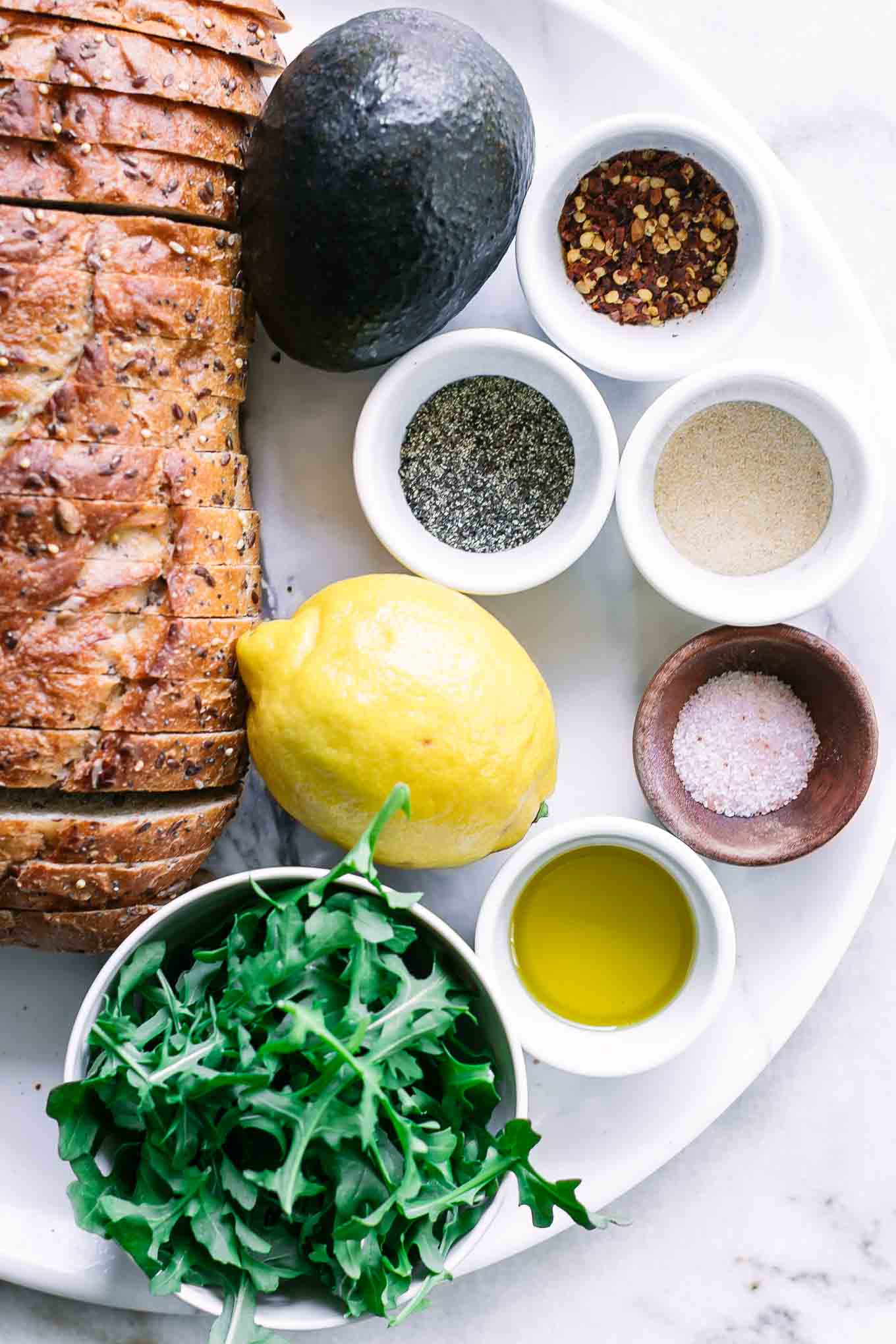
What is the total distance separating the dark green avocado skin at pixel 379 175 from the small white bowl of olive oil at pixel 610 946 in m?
0.67

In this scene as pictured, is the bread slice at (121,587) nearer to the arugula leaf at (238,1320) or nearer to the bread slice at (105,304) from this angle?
the bread slice at (105,304)

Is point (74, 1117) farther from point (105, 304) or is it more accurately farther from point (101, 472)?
point (105, 304)

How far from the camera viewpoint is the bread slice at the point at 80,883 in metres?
1.43

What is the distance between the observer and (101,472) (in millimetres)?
1359

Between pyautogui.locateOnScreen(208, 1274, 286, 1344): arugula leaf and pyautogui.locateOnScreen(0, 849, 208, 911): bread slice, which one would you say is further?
pyautogui.locateOnScreen(0, 849, 208, 911): bread slice

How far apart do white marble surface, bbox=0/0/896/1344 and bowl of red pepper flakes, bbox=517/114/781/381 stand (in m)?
0.22

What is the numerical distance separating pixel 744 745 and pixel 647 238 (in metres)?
0.67

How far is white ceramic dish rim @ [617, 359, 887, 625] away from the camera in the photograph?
1.57 meters

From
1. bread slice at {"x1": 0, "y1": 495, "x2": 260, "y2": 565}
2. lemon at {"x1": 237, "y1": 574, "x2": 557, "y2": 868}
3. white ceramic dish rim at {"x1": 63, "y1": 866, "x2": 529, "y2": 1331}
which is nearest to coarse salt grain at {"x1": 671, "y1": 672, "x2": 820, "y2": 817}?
lemon at {"x1": 237, "y1": 574, "x2": 557, "y2": 868}

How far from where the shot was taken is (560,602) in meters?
1.70

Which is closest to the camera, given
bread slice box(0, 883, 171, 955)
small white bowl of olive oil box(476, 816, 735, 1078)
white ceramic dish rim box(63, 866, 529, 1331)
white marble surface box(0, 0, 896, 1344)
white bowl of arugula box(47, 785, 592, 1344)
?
white bowl of arugula box(47, 785, 592, 1344)

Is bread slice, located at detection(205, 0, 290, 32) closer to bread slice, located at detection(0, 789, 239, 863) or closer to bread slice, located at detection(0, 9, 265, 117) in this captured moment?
bread slice, located at detection(0, 9, 265, 117)

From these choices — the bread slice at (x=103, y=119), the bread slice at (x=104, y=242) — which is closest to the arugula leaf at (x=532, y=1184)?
the bread slice at (x=104, y=242)

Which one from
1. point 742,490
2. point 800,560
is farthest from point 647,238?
point 800,560
